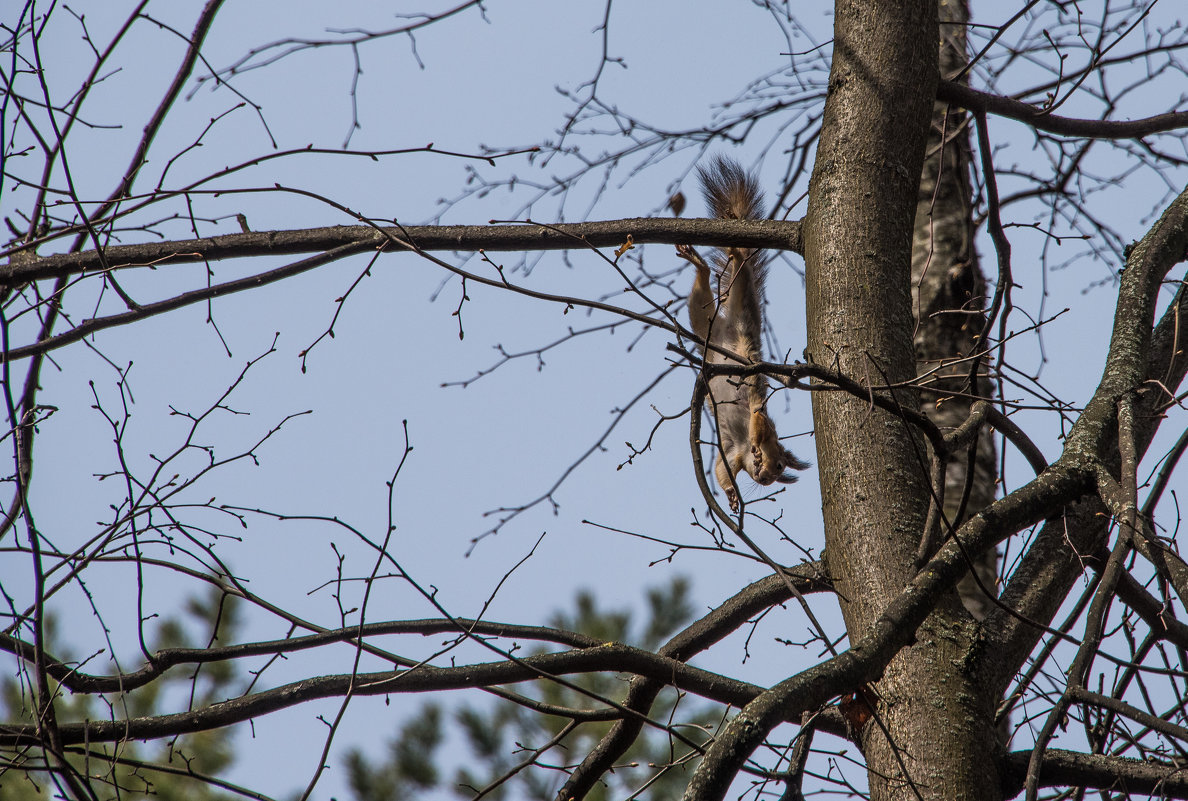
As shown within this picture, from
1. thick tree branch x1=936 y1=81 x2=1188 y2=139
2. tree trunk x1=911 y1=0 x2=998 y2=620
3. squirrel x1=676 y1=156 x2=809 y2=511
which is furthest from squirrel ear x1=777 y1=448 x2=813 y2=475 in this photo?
thick tree branch x1=936 y1=81 x2=1188 y2=139

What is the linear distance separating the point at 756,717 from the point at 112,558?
1.43m

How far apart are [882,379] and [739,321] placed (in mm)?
2455

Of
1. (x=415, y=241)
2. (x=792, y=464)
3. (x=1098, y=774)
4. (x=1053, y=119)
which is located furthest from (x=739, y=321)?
(x=1098, y=774)

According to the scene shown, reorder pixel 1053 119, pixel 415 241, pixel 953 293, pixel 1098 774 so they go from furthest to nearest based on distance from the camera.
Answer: pixel 953 293
pixel 1053 119
pixel 415 241
pixel 1098 774

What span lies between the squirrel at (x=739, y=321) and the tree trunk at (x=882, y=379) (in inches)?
25.8

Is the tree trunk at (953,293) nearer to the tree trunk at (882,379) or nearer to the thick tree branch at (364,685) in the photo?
the tree trunk at (882,379)

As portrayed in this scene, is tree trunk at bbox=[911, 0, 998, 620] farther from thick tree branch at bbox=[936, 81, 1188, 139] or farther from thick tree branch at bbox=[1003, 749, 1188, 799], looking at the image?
thick tree branch at bbox=[1003, 749, 1188, 799]

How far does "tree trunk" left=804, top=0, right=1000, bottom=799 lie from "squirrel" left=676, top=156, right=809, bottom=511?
66 cm

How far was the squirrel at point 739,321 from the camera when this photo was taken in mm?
4086

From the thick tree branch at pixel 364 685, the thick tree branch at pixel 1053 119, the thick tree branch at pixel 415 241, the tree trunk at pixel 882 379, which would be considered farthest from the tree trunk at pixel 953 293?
A: the thick tree branch at pixel 364 685

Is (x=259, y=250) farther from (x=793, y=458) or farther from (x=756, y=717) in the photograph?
(x=793, y=458)

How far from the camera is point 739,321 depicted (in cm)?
463

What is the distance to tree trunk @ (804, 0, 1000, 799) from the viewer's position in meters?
1.87

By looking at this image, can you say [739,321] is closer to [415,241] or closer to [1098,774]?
[415,241]
